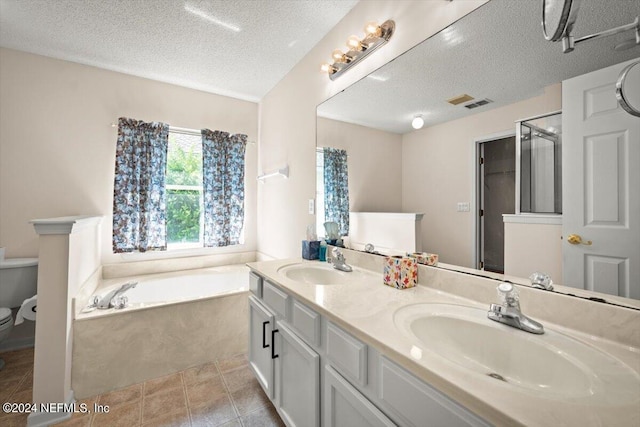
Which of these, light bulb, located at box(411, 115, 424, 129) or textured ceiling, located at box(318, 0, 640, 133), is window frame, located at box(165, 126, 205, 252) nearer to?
textured ceiling, located at box(318, 0, 640, 133)

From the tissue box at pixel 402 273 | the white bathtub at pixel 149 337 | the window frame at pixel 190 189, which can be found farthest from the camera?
the window frame at pixel 190 189

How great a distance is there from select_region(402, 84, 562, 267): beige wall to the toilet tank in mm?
2917

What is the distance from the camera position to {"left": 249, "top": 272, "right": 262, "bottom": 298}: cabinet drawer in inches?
64.2

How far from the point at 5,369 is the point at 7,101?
84.4 inches

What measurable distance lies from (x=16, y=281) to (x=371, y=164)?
287 centimetres

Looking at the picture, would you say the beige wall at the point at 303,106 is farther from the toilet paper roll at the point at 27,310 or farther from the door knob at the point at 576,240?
the toilet paper roll at the point at 27,310

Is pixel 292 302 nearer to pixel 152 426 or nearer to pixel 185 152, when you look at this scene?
pixel 152 426

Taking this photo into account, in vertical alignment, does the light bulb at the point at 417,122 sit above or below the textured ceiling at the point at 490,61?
below

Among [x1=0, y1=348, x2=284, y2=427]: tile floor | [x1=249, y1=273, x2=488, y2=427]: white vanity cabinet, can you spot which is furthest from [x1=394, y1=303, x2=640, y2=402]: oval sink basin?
[x1=0, y1=348, x2=284, y2=427]: tile floor

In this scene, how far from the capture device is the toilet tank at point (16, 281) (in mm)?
2029

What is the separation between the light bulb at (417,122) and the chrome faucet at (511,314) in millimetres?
840

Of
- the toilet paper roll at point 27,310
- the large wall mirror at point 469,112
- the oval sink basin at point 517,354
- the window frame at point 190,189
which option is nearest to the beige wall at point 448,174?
the large wall mirror at point 469,112

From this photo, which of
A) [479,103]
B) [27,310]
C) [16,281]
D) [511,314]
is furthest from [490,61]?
[16,281]

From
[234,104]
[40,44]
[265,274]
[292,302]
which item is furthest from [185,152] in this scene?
[292,302]
